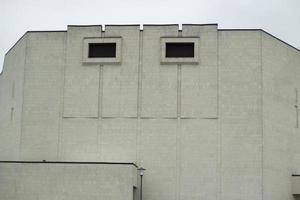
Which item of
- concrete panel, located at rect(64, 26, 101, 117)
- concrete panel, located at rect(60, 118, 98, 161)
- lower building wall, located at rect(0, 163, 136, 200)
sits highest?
concrete panel, located at rect(64, 26, 101, 117)

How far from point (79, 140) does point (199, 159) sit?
8.75m

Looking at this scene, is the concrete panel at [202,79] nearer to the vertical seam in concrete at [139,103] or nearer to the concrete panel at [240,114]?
the concrete panel at [240,114]

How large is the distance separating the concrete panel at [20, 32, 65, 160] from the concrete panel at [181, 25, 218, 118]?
30.5 feet

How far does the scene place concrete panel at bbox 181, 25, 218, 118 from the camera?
44.8 m

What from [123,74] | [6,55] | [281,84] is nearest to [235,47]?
[281,84]

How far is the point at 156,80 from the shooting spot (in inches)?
1790

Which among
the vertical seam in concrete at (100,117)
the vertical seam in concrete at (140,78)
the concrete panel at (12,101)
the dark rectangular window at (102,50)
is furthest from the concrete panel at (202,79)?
the concrete panel at (12,101)

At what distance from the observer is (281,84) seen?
154 ft

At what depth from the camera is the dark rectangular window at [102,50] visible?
46281 mm

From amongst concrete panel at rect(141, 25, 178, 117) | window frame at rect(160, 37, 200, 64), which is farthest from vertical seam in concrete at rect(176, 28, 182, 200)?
window frame at rect(160, 37, 200, 64)

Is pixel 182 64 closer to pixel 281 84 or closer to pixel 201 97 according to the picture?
pixel 201 97

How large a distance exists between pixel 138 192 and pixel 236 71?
1121 cm

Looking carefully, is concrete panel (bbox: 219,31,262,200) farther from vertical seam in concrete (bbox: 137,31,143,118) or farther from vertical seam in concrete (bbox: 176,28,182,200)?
vertical seam in concrete (bbox: 137,31,143,118)

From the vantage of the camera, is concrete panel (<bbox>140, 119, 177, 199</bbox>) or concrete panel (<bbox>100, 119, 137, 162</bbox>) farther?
concrete panel (<bbox>100, 119, 137, 162</bbox>)
